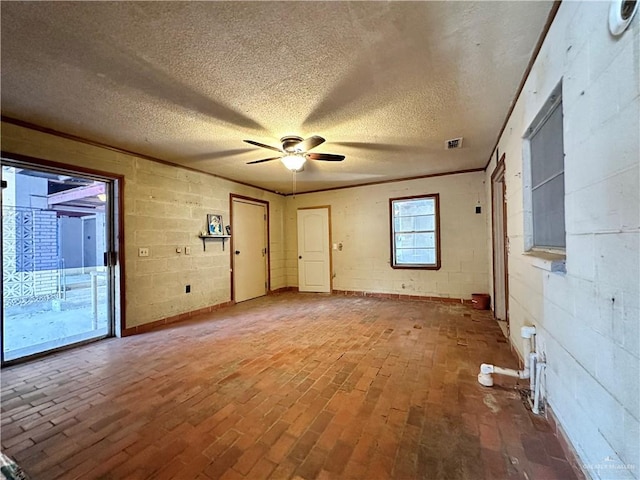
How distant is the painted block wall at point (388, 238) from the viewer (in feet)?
15.6

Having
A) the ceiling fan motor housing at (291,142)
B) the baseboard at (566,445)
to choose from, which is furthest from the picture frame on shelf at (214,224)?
the baseboard at (566,445)

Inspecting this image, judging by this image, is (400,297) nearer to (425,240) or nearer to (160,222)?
(425,240)

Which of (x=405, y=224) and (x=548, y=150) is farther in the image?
(x=405, y=224)

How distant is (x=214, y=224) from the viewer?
472cm

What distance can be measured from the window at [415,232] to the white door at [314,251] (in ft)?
5.03

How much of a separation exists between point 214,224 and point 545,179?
4495 millimetres

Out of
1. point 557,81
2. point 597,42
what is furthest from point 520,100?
point 597,42

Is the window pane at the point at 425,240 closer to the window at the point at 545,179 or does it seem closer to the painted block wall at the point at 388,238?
the painted block wall at the point at 388,238

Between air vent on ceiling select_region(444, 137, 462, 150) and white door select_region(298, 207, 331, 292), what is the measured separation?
9.97 ft

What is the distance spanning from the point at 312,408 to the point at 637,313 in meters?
1.75

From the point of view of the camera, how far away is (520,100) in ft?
7.38

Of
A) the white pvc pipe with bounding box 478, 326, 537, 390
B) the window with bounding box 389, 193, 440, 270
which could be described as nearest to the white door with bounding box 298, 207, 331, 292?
the window with bounding box 389, 193, 440, 270

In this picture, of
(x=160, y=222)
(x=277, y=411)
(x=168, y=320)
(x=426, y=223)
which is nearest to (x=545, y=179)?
(x=277, y=411)

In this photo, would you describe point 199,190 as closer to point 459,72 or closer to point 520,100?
point 459,72
